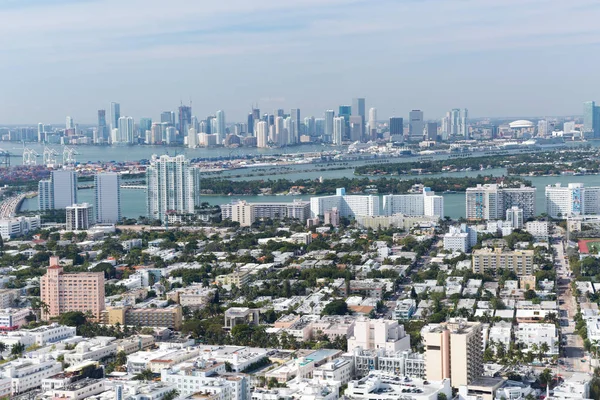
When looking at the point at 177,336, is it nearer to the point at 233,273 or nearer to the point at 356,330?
the point at 356,330

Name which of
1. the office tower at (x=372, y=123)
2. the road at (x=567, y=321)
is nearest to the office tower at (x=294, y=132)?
the office tower at (x=372, y=123)

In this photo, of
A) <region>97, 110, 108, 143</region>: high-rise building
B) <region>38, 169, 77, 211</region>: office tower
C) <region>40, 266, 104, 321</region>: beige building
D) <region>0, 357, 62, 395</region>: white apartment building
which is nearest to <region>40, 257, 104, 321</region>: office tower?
<region>40, 266, 104, 321</region>: beige building

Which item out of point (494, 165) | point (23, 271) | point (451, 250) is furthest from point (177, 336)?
point (494, 165)

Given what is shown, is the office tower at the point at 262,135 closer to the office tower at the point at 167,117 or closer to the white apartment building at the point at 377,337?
the office tower at the point at 167,117

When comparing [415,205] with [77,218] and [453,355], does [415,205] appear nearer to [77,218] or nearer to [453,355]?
[77,218]

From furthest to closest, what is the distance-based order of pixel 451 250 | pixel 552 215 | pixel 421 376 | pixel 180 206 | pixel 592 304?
pixel 180 206
pixel 552 215
pixel 451 250
pixel 592 304
pixel 421 376

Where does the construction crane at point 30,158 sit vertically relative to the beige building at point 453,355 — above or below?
above
